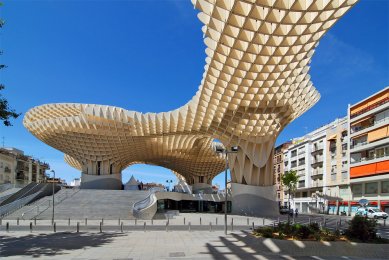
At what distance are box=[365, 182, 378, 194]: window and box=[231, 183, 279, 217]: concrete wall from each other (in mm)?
18685

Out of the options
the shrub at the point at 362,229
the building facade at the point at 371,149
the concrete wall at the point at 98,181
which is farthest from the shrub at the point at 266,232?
the concrete wall at the point at 98,181

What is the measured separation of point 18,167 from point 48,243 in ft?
285

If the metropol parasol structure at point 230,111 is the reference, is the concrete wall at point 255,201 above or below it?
below

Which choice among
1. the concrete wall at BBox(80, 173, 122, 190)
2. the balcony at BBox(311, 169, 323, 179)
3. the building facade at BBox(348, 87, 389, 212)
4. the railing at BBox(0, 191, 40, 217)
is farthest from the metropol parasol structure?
the balcony at BBox(311, 169, 323, 179)

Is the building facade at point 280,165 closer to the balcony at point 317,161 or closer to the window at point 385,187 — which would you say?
the balcony at point 317,161

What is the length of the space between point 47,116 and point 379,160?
52.7m

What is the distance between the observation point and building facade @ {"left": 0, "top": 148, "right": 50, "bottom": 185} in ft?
292

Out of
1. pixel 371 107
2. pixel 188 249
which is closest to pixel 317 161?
pixel 371 107

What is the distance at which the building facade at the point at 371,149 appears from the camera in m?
57.0

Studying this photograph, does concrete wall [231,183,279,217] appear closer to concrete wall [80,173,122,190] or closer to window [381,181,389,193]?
window [381,181,389,193]

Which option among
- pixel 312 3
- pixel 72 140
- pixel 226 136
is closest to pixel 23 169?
pixel 72 140

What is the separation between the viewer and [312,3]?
22984 millimetres

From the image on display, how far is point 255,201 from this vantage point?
51.7 m

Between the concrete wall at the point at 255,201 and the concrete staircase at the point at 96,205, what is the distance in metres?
13.5
